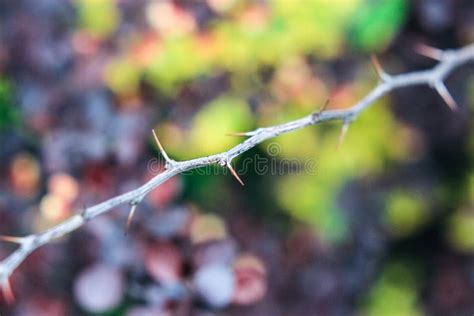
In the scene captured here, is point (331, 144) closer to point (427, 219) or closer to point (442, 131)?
point (442, 131)

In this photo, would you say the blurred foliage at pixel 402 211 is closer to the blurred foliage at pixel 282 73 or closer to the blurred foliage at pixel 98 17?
the blurred foliage at pixel 282 73

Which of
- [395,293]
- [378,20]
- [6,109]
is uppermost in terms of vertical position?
[378,20]

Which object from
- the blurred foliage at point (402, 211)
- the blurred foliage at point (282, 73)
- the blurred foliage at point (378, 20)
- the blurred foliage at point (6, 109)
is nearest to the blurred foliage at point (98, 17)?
the blurred foliage at point (282, 73)

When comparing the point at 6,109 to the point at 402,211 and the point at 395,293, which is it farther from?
the point at 395,293

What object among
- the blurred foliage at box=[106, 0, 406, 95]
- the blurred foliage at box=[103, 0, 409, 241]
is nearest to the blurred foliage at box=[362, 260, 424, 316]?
the blurred foliage at box=[103, 0, 409, 241]

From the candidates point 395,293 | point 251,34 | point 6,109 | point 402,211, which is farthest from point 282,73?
point 395,293

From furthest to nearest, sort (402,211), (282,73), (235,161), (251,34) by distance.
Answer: (402,211) < (235,161) < (282,73) < (251,34)

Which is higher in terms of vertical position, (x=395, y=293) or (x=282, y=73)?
(x=282, y=73)

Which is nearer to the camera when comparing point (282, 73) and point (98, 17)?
point (98, 17)

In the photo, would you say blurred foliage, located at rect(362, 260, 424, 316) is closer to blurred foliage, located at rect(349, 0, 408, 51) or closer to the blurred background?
the blurred background
